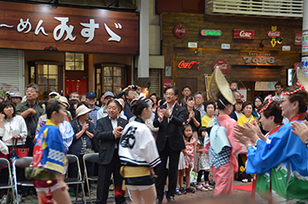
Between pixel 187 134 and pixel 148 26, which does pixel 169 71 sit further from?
pixel 187 134

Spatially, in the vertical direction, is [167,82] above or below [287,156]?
above

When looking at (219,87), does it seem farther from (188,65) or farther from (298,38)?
(298,38)

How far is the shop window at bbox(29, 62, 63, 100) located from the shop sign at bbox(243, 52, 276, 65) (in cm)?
866

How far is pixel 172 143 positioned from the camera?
6324 millimetres

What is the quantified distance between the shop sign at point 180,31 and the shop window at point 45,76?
16.9 ft

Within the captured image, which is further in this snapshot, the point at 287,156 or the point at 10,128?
the point at 10,128

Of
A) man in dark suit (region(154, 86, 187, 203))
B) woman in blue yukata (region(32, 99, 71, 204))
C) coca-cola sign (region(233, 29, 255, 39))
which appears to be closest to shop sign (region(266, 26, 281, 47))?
coca-cola sign (region(233, 29, 255, 39))

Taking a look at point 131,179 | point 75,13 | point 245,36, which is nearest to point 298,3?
point 245,36

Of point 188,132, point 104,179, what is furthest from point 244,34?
point 104,179

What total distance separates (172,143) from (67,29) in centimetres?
766

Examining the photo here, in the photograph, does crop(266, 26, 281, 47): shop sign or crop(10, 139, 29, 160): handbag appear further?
crop(266, 26, 281, 47): shop sign

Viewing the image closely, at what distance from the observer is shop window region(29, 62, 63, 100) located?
13.6m

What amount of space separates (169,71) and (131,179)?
414 inches

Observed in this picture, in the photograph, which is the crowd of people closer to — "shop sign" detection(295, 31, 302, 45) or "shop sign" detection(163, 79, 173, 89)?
"shop sign" detection(163, 79, 173, 89)
